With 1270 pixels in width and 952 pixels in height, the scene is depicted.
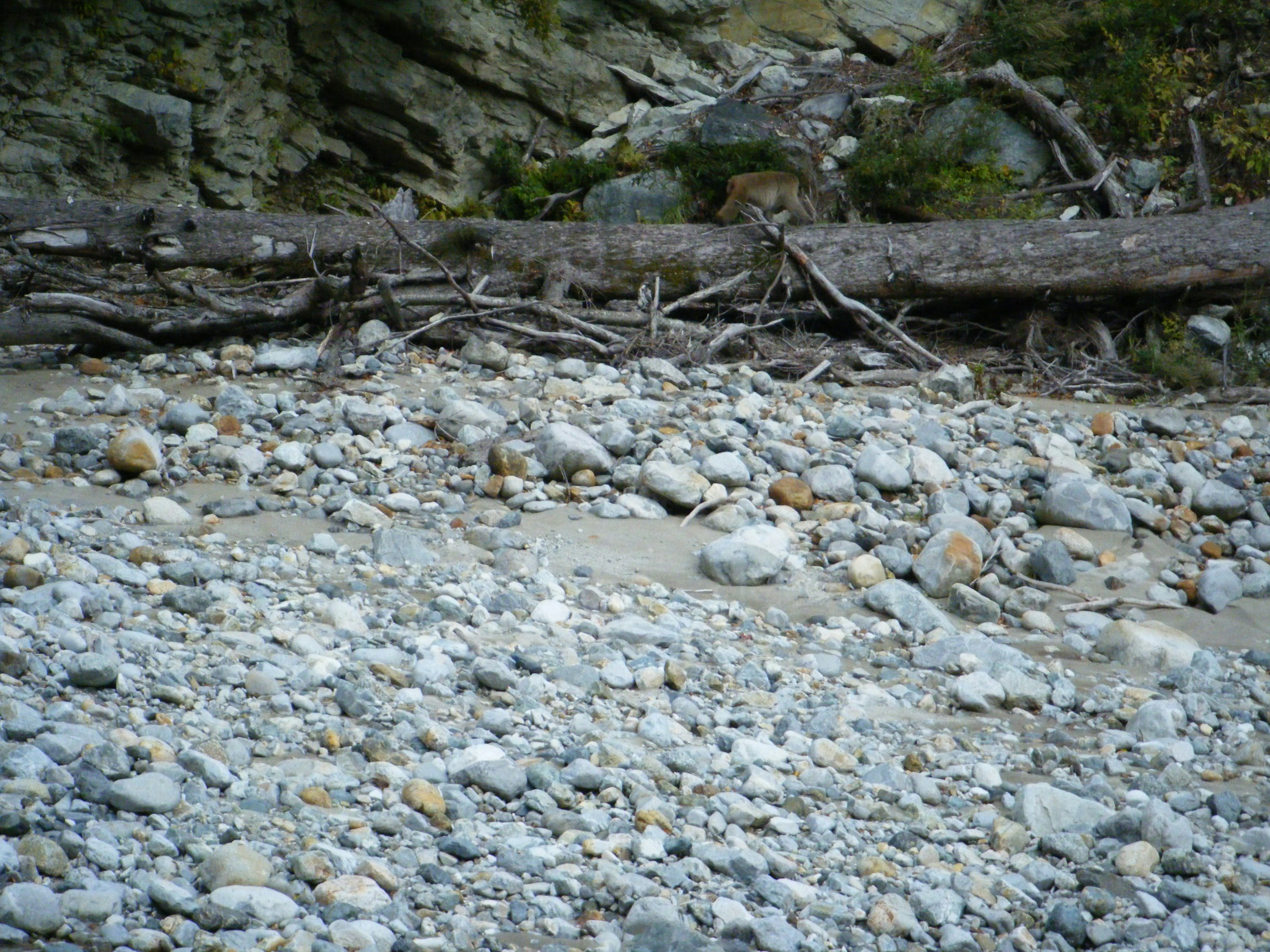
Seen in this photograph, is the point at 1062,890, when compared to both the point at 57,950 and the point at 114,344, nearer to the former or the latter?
the point at 57,950

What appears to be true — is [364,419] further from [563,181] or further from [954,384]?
[563,181]

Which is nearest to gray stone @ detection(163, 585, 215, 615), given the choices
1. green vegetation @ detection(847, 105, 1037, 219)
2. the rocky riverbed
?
the rocky riverbed

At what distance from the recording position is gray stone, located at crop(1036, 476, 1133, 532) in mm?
4766

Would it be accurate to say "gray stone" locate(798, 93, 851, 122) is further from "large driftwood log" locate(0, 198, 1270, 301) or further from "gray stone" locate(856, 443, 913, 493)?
"gray stone" locate(856, 443, 913, 493)

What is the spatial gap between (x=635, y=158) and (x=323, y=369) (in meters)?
6.05

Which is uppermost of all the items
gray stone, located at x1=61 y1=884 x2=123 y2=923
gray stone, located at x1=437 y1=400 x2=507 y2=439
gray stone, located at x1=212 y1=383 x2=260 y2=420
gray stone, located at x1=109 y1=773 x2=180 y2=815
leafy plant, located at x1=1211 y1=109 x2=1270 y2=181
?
leafy plant, located at x1=1211 y1=109 x2=1270 y2=181

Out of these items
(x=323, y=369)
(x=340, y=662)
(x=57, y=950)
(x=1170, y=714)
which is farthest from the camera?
(x=323, y=369)

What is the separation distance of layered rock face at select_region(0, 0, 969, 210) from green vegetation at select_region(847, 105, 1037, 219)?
3580 millimetres

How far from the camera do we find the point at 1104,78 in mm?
10719

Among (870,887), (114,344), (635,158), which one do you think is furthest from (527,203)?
(870,887)

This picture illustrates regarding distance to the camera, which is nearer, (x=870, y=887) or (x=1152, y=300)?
(x=870, y=887)

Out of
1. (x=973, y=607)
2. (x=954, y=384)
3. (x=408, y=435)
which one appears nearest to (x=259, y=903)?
(x=973, y=607)

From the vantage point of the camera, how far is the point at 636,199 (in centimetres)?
1055

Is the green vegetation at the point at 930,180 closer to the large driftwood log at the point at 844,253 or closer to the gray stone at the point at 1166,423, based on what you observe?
the large driftwood log at the point at 844,253
